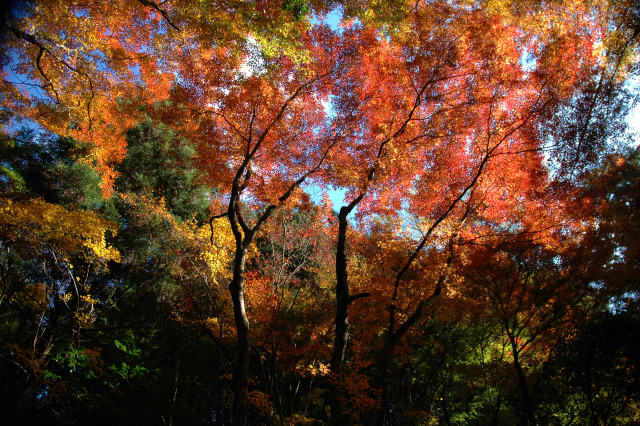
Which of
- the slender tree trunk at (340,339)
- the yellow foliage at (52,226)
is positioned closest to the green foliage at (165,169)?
the yellow foliage at (52,226)

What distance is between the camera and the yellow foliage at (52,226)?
698 centimetres

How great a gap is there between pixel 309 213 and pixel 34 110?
8.90 m

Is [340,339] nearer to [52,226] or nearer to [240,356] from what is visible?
[240,356]

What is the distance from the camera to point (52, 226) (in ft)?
24.7

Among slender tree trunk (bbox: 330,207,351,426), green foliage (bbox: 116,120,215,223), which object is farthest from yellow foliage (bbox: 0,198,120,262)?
green foliage (bbox: 116,120,215,223)

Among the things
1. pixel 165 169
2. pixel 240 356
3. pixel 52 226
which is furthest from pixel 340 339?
pixel 165 169

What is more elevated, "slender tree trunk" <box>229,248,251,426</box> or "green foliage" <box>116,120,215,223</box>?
"green foliage" <box>116,120,215,223</box>

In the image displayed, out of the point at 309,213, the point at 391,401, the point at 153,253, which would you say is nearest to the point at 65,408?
the point at 153,253

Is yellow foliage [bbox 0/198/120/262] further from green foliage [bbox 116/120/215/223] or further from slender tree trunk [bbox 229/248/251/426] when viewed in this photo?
green foliage [bbox 116/120/215/223]

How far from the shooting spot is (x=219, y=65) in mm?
7336

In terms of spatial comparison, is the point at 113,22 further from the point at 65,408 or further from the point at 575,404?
the point at 575,404

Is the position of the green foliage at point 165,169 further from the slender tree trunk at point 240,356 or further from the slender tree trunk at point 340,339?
the slender tree trunk at point 340,339

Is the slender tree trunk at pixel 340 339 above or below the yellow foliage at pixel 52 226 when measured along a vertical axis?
below

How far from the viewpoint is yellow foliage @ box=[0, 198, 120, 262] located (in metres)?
6.98
